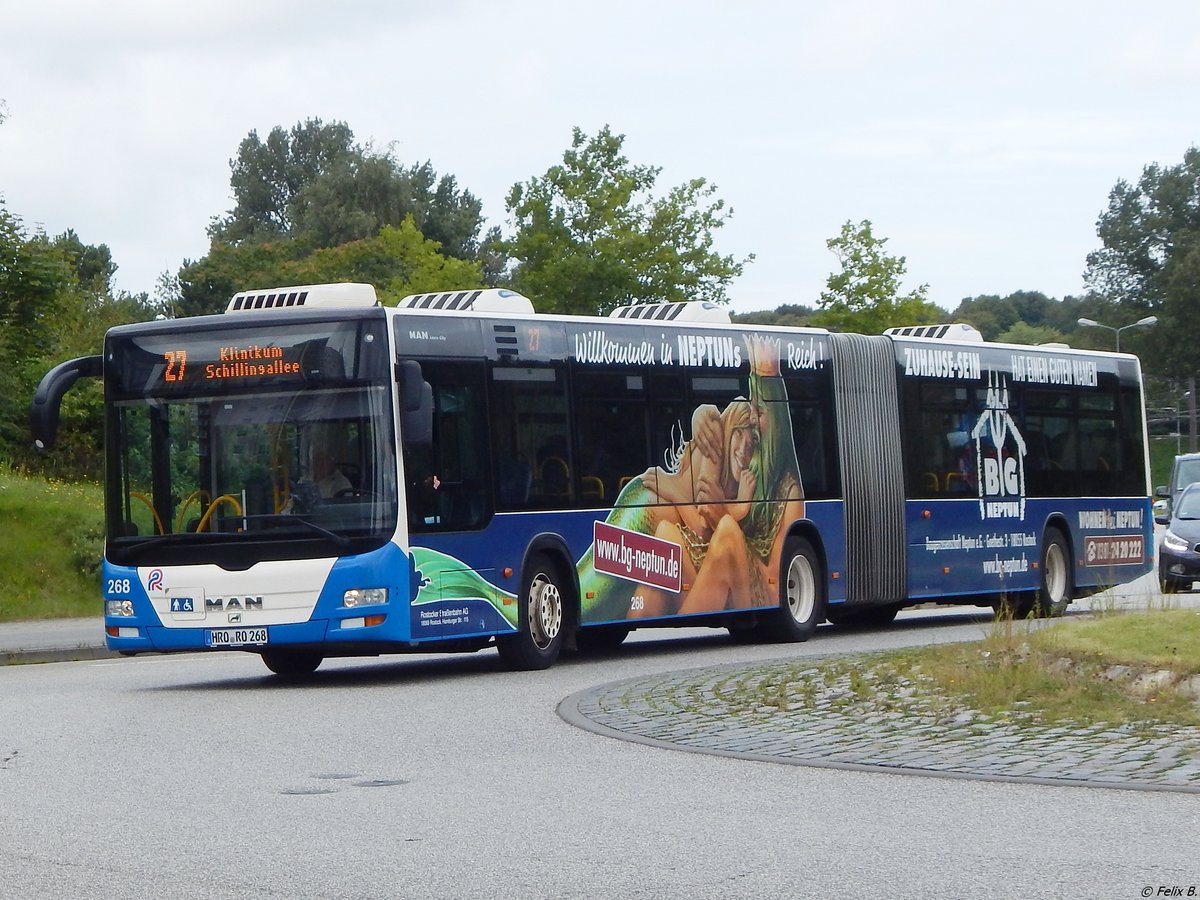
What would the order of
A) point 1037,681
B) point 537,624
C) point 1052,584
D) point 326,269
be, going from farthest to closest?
point 326,269, point 1052,584, point 537,624, point 1037,681

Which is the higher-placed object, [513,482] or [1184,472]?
[1184,472]

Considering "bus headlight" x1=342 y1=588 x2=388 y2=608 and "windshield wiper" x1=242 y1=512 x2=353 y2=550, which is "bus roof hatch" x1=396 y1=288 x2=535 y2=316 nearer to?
"windshield wiper" x1=242 y1=512 x2=353 y2=550

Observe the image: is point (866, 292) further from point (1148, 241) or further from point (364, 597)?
point (1148, 241)

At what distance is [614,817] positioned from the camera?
899 cm

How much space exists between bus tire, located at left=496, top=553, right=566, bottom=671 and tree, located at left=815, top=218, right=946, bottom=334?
129 feet

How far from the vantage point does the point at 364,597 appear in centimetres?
1582

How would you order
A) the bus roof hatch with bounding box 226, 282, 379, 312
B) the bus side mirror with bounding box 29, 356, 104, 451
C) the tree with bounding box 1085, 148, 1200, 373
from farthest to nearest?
1. the tree with bounding box 1085, 148, 1200, 373
2. the bus roof hatch with bounding box 226, 282, 379, 312
3. the bus side mirror with bounding box 29, 356, 104, 451

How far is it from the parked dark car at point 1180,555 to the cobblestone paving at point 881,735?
17.3 meters

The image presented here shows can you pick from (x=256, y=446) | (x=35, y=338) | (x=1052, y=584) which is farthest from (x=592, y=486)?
(x=35, y=338)

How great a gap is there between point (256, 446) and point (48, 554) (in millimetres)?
18170

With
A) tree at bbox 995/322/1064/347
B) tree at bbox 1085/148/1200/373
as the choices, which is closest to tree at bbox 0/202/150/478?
tree at bbox 1085/148/1200/373

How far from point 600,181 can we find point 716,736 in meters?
41.2

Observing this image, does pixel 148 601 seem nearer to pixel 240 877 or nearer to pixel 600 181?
pixel 240 877

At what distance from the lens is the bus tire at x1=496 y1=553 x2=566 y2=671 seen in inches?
684
